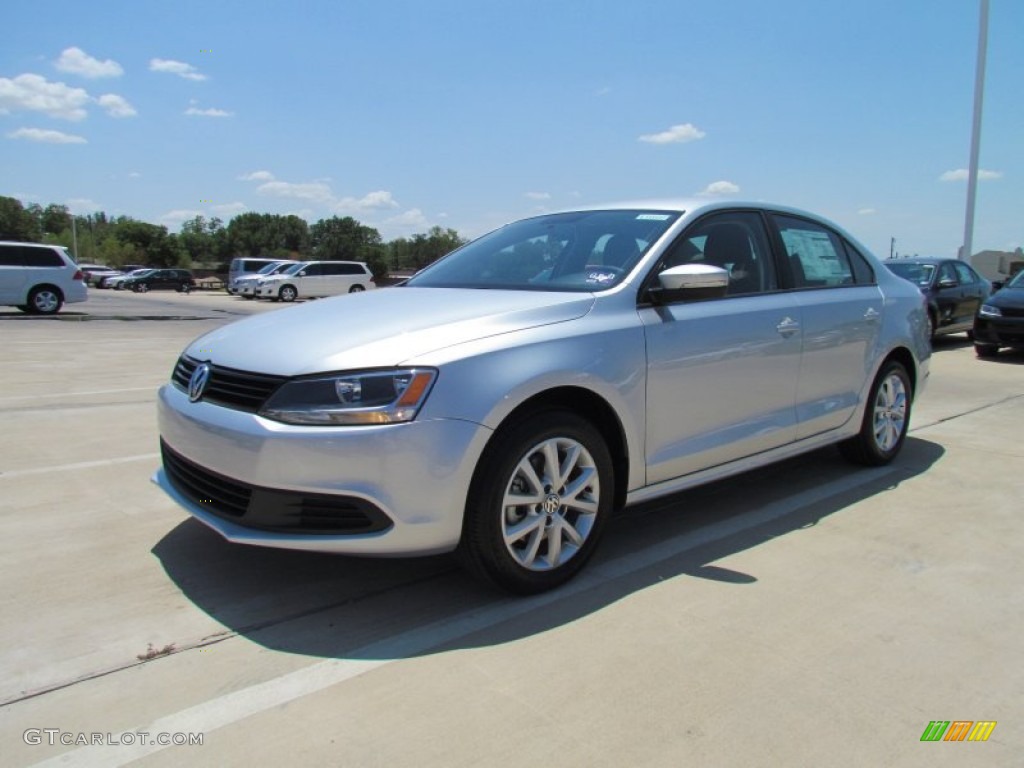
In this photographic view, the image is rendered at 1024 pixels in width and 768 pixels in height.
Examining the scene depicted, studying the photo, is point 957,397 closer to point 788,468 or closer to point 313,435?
point 788,468

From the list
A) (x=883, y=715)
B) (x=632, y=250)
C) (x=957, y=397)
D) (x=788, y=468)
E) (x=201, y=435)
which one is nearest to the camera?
(x=883, y=715)

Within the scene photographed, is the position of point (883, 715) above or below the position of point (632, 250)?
below

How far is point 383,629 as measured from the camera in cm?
288

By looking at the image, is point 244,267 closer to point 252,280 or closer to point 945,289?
point 252,280

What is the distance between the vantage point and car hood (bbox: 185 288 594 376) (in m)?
2.85

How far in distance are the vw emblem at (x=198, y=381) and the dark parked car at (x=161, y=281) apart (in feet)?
161

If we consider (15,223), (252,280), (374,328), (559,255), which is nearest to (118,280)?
(252,280)

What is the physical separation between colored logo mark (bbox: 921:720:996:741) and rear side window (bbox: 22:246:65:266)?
22128 millimetres

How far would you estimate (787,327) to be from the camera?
414cm

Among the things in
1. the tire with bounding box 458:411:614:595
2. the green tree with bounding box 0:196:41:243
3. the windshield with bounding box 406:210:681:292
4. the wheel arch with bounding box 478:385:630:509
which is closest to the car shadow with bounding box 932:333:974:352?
the windshield with bounding box 406:210:681:292

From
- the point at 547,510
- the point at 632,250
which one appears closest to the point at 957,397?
the point at 632,250

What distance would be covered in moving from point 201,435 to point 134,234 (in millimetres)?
101826

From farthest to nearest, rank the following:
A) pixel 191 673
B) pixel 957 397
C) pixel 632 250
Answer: pixel 957 397 → pixel 632 250 → pixel 191 673

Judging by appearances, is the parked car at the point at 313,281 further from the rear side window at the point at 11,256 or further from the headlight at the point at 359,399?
the headlight at the point at 359,399
